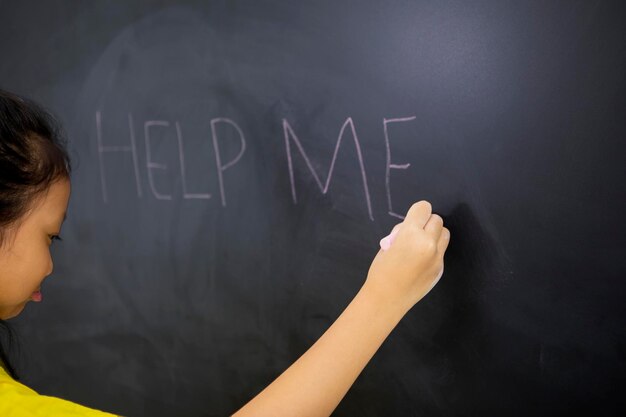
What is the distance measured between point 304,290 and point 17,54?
0.73 m

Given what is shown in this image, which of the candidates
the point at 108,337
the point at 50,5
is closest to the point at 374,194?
the point at 108,337

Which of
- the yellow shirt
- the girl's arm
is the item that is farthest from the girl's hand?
the yellow shirt

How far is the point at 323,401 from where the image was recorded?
56cm

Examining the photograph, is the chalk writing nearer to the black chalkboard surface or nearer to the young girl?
the black chalkboard surface

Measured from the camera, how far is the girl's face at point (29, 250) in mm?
592

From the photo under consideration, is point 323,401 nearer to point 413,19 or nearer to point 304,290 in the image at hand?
point 304,290

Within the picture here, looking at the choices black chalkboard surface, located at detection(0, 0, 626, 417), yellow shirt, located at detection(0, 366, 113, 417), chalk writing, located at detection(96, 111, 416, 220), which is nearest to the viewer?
yellow shirt, located at detection(0, 366, 113, 417)

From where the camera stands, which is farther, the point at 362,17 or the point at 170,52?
the point at 170,52

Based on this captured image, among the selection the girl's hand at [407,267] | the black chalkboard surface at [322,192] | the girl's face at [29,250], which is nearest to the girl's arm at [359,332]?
the girl's hand at [407,267]

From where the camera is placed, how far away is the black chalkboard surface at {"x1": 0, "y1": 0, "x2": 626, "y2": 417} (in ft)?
2.09

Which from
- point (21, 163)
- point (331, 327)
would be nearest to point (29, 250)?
point (21, 163)

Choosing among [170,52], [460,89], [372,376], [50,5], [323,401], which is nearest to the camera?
[323,401]

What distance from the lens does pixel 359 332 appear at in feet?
1.91

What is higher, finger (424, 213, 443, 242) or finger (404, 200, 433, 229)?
finger (404, 200, 433, 229)
